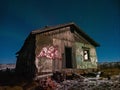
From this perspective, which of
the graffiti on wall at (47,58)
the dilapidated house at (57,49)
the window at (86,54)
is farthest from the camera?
the window at (86,54)

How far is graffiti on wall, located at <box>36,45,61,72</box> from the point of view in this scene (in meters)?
14.0

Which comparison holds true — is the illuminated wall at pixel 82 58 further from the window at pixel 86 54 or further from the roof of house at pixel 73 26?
the roof of house at pixel 73 26

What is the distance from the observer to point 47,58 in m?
14.7

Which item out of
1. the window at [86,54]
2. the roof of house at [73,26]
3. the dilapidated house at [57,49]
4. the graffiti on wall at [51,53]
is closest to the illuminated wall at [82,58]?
the dilapidated house at [57,49]

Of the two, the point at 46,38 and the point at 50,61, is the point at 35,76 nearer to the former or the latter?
the point at 50,61

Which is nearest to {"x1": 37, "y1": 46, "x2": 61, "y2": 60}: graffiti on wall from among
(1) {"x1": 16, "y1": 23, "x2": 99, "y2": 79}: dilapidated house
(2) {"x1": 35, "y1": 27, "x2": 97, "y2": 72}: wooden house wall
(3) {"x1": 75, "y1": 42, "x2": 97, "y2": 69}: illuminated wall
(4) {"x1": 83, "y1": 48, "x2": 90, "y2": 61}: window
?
(1) {"x1": 16, "y1": 23, "x2": 99, "y2": 79}: dilapidated house

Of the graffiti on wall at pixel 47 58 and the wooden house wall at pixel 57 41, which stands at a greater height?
the wooden house wall at pixel 57 41

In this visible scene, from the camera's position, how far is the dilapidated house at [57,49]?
563 inches

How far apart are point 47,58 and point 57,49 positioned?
1612 millimetres

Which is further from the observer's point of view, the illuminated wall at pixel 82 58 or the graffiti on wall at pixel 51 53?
the illuminated wall at pixel 82 58

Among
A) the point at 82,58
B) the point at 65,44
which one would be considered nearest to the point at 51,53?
the point at 65,44

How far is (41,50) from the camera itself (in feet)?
47.3

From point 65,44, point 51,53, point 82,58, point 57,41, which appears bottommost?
point 82,58

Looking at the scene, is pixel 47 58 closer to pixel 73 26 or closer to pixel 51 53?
pixel 51 53
